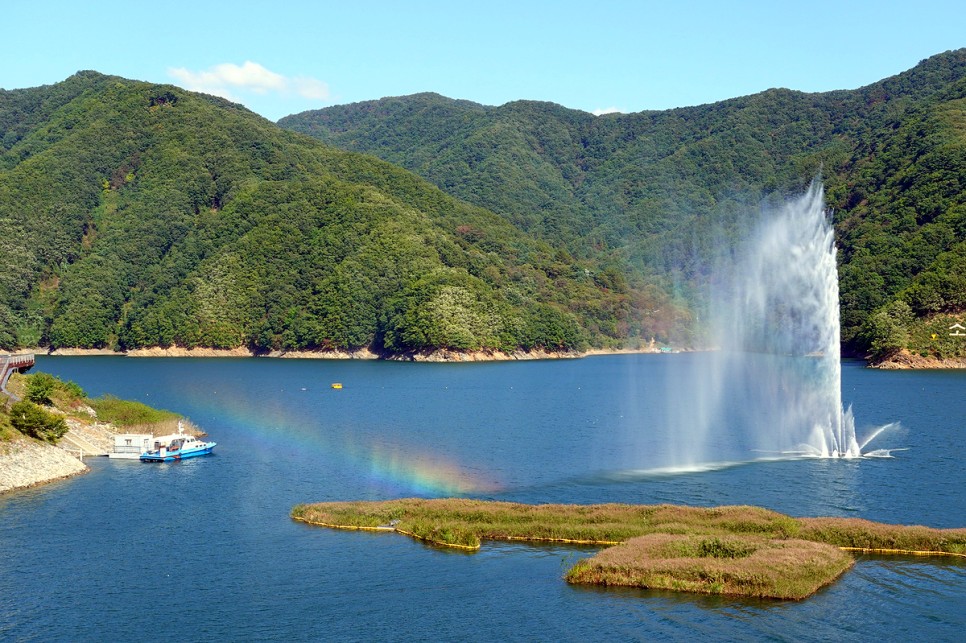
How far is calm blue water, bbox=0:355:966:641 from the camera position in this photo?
45.5 metres

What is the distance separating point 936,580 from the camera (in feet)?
163

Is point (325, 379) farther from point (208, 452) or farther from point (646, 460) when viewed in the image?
point (646, 460)

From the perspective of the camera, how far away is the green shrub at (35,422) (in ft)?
272

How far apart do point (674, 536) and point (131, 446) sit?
56674mm

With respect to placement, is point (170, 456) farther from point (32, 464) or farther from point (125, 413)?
point (125, 413)

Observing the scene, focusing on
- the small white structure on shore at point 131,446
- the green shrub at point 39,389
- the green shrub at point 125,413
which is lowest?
the small white structure on shore at point 131,446

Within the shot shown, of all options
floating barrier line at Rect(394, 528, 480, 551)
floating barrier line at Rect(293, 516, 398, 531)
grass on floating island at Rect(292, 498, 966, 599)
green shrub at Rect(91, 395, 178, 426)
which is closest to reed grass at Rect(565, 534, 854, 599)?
grass on floating island at Rect(292, 498, 966, 599)

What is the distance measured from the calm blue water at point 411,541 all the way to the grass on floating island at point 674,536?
124 cm

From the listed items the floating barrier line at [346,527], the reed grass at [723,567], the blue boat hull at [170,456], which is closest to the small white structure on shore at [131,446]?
the blue boat hull at [170,456]

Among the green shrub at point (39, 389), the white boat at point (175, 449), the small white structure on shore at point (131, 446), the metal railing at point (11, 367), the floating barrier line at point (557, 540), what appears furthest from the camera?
the green shrub at point (39, 389)

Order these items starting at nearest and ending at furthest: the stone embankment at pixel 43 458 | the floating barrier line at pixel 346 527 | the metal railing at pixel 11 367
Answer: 1. the floating barrier line at pixel 346 527
2. the stone embankment at pixel 43 458
3. the metal railing at pixel 11 367

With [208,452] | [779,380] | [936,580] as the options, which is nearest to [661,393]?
[779,380]

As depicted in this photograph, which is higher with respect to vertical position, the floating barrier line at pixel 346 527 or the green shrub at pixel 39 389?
the green shrub at pixel 39 389

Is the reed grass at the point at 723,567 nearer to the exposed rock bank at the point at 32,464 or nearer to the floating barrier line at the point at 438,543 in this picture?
the floating barrier line at the point at 438,543
